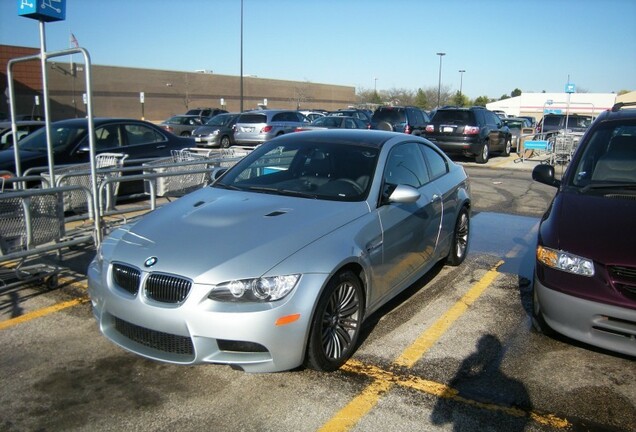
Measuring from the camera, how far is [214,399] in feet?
11.0

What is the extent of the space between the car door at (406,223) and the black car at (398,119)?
14944mm

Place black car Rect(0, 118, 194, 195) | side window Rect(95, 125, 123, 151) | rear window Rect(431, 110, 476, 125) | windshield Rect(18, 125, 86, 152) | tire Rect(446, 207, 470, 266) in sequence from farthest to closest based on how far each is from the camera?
rear window Rect(431, 110, 476, 125) < side window Rect(95, 125, 123, 151) < windshield Rect(18, 125, 86, 152) < black car Rect(0, 118, 194, 195) < tire Rect(446, 207, 470, 266)

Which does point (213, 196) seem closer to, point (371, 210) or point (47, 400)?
point (371, 210)

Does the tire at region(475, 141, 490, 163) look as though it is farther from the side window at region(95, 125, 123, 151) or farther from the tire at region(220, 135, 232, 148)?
the side window at region(95, 125, 123, 151)

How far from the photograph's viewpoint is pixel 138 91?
53656 millimetres

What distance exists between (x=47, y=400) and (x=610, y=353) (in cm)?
395

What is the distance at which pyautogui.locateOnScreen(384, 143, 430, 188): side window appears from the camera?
473cm

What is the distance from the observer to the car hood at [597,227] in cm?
368

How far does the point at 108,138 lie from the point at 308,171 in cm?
652

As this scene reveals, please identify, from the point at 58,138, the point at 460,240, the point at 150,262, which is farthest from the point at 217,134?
the point at 150,262

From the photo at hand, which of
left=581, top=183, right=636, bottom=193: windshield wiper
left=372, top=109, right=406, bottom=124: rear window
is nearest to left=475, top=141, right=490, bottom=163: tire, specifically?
left=372, top=109, right=406, bottom=124: rear window

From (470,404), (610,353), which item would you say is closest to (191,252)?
(470,404)

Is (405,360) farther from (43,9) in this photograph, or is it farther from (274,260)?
(43,9)

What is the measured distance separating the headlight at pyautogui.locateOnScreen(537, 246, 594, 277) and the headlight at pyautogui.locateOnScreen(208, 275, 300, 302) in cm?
199
